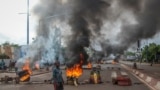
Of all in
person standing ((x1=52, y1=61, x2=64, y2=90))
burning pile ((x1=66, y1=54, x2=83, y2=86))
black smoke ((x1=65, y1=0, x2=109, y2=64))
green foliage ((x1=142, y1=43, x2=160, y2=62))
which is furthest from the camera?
green foliage ((x1=142, y1=43, x2=160, y2=62))

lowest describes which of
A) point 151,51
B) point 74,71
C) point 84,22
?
point 74,71

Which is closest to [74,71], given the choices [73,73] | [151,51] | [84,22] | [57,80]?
[73,73]

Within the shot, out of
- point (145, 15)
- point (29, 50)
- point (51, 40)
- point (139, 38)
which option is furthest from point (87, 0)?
point (51, 40)

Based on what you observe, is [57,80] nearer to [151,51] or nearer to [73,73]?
[73,73]

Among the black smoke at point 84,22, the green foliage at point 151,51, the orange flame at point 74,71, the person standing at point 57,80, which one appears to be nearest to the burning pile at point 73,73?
the orange flame at point 74,71

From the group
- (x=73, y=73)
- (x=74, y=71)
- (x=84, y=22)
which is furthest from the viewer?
(x=84, y=22)

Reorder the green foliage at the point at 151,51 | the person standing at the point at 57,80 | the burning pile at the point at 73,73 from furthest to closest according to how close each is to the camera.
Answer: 1. the green foliage at the point at 151,51
2. the burning pile at the point at 73,73
3. the person standing at the point at 57,80

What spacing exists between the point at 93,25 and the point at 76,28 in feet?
4.96

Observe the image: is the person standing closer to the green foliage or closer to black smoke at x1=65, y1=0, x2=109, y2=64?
black smoke at x1=65, y1=0, x2=109, y2=64

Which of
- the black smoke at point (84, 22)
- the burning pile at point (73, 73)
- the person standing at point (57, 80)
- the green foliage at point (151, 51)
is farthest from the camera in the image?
the green foliage at point (151, 51)

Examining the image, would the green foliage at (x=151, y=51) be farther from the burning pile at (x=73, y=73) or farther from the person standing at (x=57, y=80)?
the person standing at (x=57, y=80)

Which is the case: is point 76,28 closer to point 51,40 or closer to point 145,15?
point 145,15

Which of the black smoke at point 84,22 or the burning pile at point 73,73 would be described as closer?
the burning pile at point 73,73

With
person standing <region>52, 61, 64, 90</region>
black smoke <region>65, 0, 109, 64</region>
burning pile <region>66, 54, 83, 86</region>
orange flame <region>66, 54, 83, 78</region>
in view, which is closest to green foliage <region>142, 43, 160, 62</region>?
black smoke <region>65, 0, 109, 64</region>
